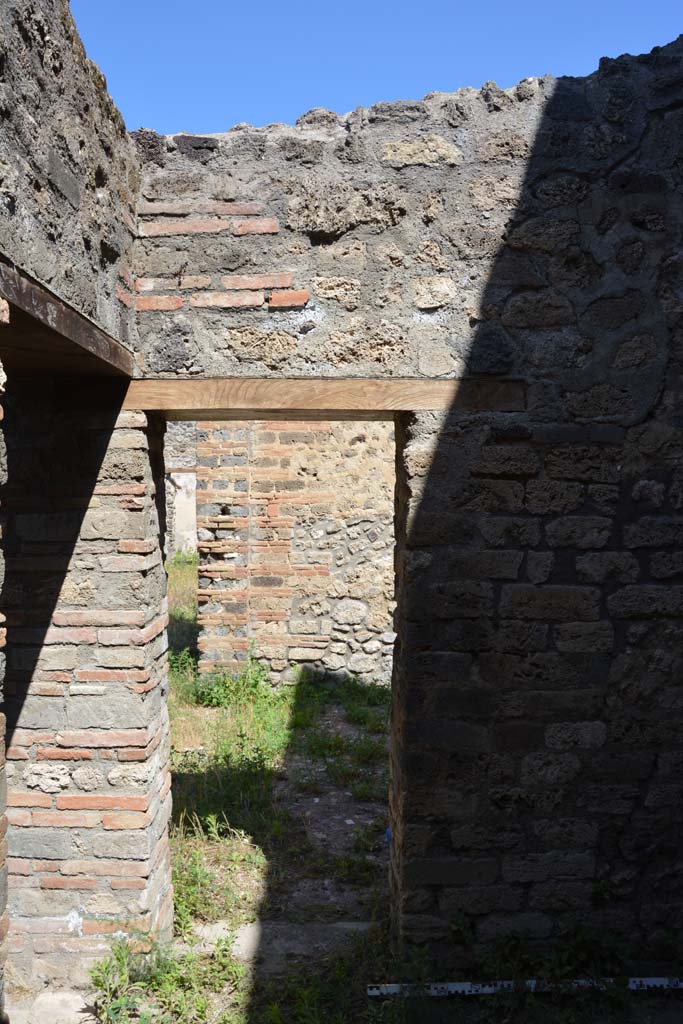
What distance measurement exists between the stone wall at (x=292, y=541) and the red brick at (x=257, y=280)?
160 inches

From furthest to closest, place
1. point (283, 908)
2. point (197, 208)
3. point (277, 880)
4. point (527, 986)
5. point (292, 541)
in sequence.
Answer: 1. point (292, 541)
2. point (277, 880)
3. point (283, 908)
4. point (197, 208)
5. point (527, 986)

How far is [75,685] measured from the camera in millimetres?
3150

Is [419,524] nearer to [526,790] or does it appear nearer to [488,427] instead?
[488,427]

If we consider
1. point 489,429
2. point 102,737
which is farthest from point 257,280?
point 102,737

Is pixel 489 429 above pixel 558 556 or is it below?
above

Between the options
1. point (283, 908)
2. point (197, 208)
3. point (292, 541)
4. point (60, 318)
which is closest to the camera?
point (60, 318)

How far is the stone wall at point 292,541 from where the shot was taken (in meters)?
7.20

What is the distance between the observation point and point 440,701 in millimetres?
3012

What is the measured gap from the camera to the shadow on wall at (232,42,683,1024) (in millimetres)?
2963

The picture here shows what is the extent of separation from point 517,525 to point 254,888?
244 cm

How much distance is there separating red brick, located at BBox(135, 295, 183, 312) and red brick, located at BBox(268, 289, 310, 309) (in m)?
0.38

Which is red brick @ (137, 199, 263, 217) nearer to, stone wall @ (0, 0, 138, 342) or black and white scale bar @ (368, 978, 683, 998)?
stone wall @ (0, 0, 138, 342)

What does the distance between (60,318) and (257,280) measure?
0.96 metres

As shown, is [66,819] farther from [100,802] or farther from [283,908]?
[283,908]
